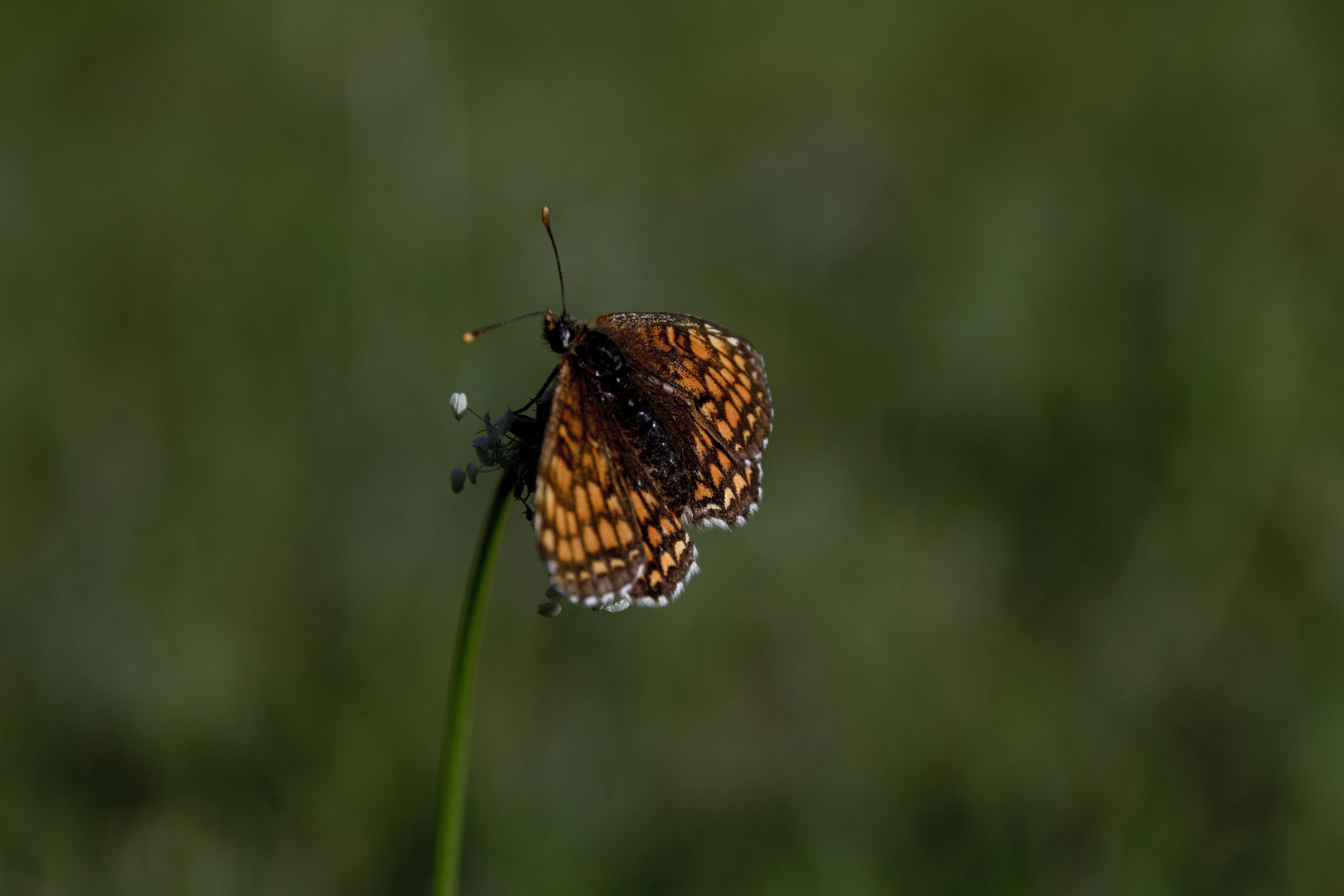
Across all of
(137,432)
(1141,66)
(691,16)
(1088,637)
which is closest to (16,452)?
(137,432)

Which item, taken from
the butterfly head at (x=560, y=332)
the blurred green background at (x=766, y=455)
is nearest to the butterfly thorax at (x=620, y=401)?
the butterfly head at (x=560, y=332)

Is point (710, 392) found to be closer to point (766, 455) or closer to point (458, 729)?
point (458, 729)

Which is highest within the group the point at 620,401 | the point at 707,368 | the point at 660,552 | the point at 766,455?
the point at 766,455

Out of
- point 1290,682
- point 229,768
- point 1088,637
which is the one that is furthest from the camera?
point 1088,637

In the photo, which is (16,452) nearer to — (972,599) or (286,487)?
(286,487)

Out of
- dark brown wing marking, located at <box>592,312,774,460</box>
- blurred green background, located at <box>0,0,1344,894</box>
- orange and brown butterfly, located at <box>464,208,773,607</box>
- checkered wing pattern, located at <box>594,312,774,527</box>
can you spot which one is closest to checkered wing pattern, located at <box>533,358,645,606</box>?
orange and brown butterfly, located at <box>464,208,773,607</box>

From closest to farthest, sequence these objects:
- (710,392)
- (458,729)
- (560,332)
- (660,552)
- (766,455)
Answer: (458,729) → (660,552) → (560,332) → (710,392) → (766,455)

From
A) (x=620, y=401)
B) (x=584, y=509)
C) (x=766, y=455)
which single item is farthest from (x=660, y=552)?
(x=766, y=455)
